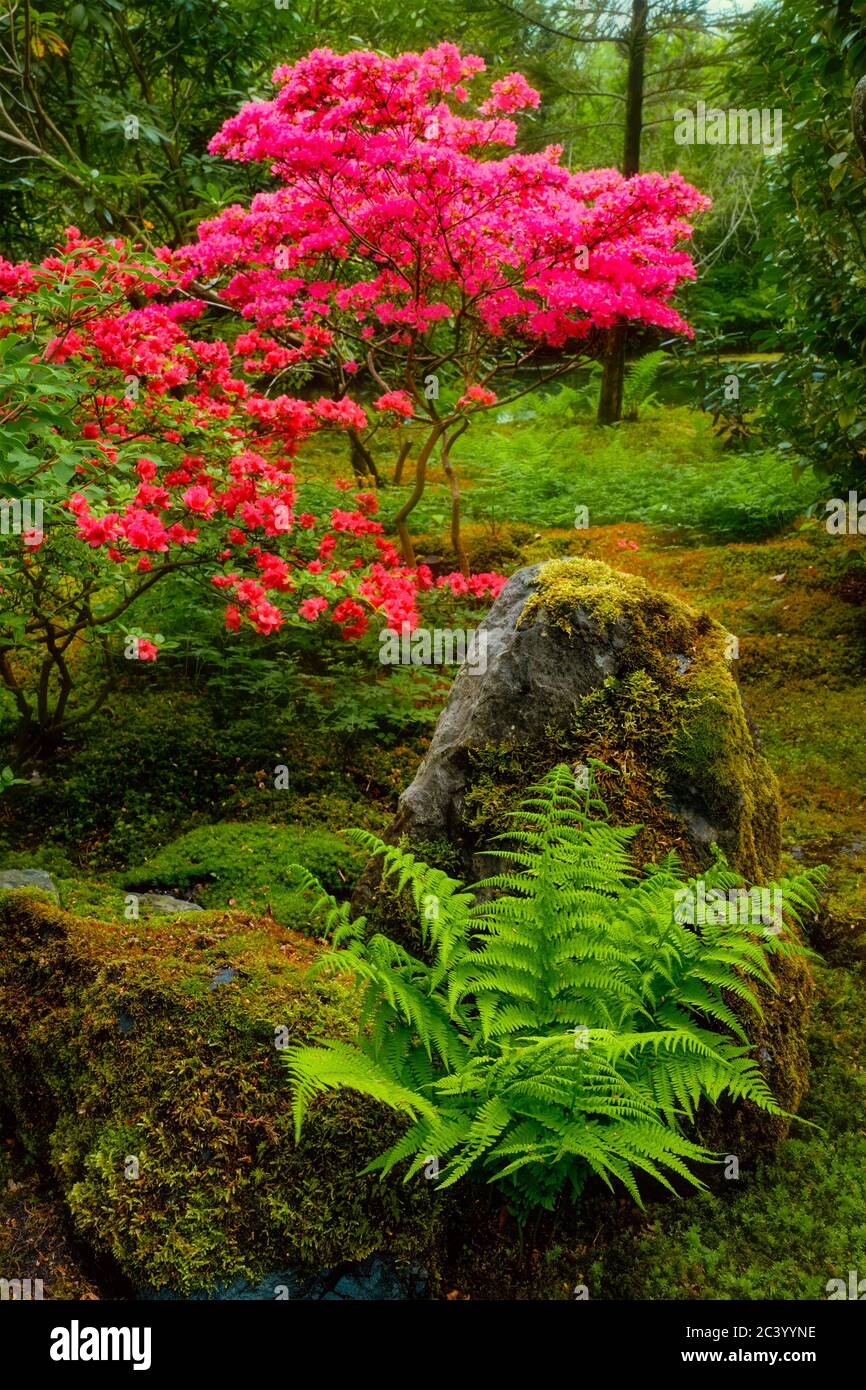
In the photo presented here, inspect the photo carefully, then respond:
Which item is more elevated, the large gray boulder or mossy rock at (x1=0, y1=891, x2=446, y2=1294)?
the large gray boulder

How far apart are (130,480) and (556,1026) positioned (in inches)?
135

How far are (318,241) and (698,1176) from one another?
207 inches

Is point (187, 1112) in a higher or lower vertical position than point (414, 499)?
lower

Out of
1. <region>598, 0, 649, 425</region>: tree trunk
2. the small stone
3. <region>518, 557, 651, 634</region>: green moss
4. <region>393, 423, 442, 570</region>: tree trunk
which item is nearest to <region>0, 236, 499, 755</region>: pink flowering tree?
<region>393, 423, 442, 570</region>: tree trunk

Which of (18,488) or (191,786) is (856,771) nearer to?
(191,786)

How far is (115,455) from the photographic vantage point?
421cm

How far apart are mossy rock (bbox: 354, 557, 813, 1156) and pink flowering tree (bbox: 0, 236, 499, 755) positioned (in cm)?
132

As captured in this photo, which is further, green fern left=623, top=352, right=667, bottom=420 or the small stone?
green fern left=623, top=352, right=667, bottom=420

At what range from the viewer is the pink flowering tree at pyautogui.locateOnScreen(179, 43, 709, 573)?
552cm

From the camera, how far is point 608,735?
→ 12.0 feet

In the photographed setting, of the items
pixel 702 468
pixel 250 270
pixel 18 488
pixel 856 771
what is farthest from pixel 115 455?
pixel 702 468

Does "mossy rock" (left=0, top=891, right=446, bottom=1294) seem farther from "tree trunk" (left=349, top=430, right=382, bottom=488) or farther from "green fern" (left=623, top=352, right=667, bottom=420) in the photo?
"green fern" (left=623, top=352, right=667, bottom=420)

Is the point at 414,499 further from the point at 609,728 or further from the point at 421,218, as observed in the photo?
the point at 609,728

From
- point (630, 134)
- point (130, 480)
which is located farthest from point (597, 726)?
point (630, 134)
